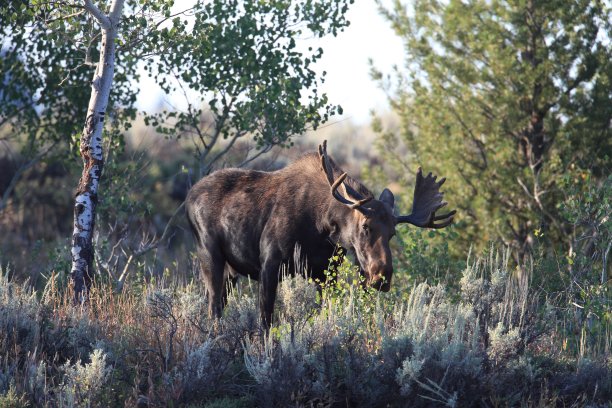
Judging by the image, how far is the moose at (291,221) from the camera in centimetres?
907

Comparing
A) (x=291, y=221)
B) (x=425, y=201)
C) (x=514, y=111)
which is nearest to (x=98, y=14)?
(x=291, y=221)

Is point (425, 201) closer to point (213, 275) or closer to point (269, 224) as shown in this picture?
point (269, 224)

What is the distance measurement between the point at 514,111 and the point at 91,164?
651 centimetres

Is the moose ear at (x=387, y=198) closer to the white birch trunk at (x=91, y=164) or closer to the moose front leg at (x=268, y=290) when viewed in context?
the moose front leg at (x=268, y=290)

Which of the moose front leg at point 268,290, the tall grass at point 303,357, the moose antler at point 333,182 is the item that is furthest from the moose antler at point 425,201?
the moose front leg at point 268,290

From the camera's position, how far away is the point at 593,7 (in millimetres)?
13727

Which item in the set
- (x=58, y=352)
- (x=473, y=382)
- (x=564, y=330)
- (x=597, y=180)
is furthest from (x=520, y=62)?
(x=58, y=352)

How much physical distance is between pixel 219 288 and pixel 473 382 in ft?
12.2

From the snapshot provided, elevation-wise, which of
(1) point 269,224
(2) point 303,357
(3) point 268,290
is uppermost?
(1) point 269,224

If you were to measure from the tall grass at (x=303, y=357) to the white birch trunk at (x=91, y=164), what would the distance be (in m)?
1.22

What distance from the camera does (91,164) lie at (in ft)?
33.0

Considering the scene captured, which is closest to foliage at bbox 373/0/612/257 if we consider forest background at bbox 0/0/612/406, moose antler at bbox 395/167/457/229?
forest background at bbox 0/0/612/406

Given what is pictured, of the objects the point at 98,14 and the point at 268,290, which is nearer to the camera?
the point at 268,290

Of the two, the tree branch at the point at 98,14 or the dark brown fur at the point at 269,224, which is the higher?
the tree branch at the point at 98,14
